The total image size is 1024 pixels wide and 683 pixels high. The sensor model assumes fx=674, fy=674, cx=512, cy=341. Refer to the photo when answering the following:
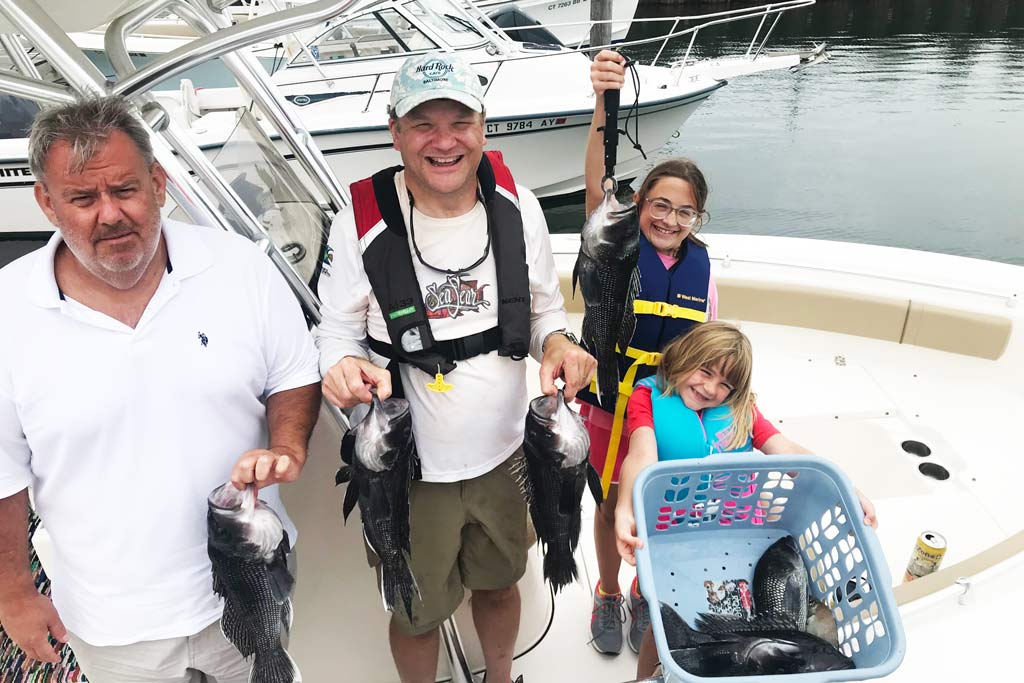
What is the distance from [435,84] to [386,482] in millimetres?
936

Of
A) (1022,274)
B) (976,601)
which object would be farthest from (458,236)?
(1022,274)

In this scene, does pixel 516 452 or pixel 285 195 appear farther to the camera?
pixel 285 195

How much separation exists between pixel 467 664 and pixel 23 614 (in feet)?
4.15

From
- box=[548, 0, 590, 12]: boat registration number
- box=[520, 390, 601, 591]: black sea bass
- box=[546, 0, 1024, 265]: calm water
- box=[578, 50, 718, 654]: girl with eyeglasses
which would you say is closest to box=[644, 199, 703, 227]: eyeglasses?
box=[578, 50, 718, 654]: girl with eyeglasses

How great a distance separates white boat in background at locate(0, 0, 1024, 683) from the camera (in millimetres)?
1698

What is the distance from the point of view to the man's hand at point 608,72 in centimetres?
186

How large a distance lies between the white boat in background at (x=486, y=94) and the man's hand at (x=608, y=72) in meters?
6.01

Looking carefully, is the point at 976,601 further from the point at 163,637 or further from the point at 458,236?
the point at 163,637

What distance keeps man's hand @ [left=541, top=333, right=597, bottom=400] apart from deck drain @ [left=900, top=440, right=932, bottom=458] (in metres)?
2.31

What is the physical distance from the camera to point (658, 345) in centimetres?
220

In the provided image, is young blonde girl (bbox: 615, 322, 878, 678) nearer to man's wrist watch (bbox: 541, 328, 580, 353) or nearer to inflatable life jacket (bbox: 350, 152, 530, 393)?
man's wrist watch (bbox: 541, 328, 580, 353)

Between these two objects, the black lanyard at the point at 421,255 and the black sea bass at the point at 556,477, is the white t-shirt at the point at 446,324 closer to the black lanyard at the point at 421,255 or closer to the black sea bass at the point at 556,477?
the black lanyard at the point at 421,255

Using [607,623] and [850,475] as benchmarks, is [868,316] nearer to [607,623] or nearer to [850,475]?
[850,475]

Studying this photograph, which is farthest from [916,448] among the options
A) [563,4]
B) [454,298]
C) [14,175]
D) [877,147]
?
[563,4]
